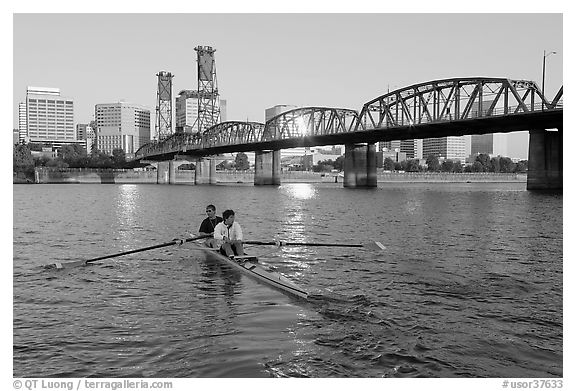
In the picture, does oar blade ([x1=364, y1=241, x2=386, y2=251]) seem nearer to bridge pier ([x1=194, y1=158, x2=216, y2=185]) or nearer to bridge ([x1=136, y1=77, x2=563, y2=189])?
bridge ([x1=136, y1=77, x2=563, y2=189])

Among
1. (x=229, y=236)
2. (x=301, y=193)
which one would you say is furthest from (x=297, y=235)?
(x=301, y=193)

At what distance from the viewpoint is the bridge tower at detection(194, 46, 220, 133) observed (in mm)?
183375

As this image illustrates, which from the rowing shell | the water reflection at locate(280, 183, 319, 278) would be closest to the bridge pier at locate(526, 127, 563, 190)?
the water reflection at locate(280, 183, 319, 278)

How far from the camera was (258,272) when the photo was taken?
20641mm

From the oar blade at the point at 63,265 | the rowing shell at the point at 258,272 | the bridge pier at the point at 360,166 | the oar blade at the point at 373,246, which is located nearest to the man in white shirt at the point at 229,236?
the rowing shell at the point at 258,272

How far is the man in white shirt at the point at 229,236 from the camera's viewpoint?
23.0m

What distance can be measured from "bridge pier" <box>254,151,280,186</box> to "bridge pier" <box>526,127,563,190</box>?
78.6 m

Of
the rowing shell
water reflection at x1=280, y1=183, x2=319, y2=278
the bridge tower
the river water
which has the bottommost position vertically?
the river water

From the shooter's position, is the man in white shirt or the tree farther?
the tree

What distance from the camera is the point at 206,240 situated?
26.7 metres

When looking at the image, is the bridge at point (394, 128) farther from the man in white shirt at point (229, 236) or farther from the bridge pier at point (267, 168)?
the man in white shirt at point (229, 236)

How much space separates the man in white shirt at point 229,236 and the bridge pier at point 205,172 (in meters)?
162

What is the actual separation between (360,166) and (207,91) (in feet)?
240

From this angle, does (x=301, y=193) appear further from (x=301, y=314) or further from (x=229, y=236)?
(x=301, y=314)
